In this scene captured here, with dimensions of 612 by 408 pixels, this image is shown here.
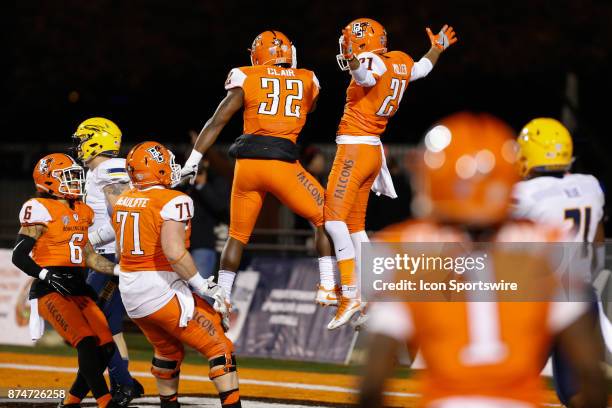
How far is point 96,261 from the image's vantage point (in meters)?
9.47

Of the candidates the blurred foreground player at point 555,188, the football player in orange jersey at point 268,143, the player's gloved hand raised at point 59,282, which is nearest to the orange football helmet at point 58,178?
the player's gloved hand raised at point 59,282

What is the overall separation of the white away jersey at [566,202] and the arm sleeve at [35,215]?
3.82m

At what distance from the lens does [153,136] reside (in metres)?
29.9

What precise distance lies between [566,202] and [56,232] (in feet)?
13.2

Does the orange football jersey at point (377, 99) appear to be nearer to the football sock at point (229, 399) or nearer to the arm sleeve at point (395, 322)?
the football sock at point (229, 399)

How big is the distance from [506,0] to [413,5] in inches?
75.0

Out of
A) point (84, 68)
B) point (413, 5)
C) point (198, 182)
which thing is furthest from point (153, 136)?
point (198, 182)

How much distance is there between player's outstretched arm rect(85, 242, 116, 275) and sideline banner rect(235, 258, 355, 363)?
15.1 ft

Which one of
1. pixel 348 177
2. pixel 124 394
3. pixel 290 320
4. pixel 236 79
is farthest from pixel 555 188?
pixel 290 320

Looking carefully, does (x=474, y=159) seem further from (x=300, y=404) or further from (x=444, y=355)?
(x=300, y=404)

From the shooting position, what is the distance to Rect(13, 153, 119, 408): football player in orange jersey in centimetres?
888

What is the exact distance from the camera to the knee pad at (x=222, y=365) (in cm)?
801

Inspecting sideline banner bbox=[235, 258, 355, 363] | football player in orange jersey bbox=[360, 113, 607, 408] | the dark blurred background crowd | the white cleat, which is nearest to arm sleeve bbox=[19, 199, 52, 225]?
the white cleat

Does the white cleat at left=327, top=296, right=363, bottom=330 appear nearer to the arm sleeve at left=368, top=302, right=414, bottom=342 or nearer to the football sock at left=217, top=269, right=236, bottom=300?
the football sock at left=217, top=269, right=236, bottom=300
